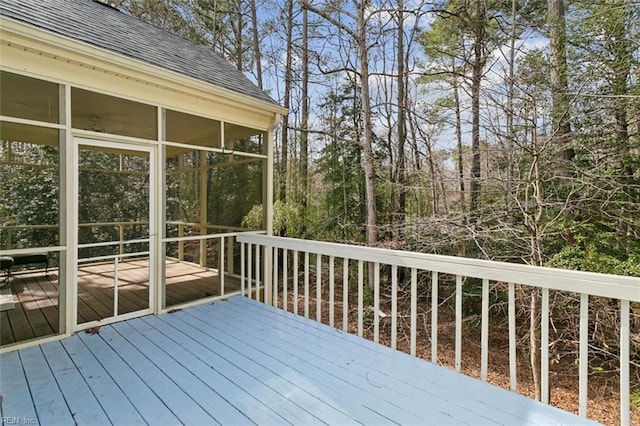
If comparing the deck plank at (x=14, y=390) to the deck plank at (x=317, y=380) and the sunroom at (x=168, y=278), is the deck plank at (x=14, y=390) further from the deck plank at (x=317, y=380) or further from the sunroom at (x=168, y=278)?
the deck plank at (x=317, y=380)

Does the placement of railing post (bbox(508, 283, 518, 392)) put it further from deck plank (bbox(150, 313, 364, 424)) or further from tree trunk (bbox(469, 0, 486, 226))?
tree trunk (bbox(469, 0, 486, 226))

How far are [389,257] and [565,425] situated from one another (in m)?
1.50

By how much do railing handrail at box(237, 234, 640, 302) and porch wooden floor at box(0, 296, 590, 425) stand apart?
0.77 m

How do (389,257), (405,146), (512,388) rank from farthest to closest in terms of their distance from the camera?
(405,146), (389,257), (512,388)

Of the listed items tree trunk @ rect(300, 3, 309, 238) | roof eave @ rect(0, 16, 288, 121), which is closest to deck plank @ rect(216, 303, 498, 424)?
roof eave @ rect(0, 16, 288, 121)

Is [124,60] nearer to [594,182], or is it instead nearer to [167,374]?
[167,374]

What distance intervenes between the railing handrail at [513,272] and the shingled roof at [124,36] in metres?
2.95

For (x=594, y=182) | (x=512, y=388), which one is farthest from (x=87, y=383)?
(x=594, y=182)

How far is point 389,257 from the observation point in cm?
284

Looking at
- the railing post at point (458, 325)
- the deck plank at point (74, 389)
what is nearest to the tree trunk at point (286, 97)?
the deck plank at point (74, 389)

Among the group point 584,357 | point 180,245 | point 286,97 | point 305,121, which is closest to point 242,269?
point 180,245

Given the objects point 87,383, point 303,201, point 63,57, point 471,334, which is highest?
point 63,57

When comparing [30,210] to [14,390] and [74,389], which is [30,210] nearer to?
[14,390]

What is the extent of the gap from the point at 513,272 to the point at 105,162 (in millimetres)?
4279
